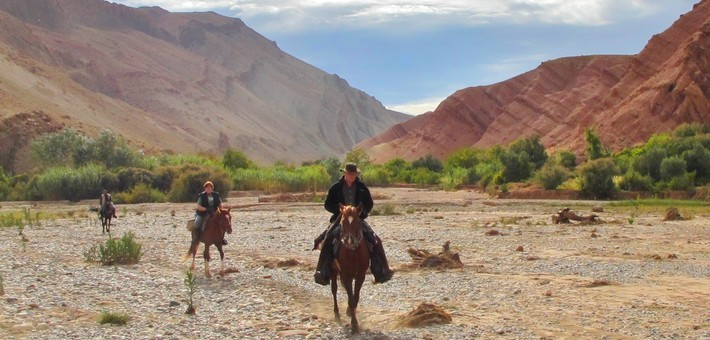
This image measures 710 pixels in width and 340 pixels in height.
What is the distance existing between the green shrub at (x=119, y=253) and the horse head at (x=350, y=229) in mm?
9329

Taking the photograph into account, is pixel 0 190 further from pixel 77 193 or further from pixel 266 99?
pixel 266 99

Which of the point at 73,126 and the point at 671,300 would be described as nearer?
the point at 671,300

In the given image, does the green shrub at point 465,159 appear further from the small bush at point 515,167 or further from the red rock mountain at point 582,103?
the small bush at point 515,167

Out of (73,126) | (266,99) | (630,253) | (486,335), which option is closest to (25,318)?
(486,335)

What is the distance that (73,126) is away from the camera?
106 metres

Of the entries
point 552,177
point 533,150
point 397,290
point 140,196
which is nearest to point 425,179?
point 533,150

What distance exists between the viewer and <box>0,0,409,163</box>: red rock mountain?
390ft

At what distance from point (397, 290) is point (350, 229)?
14.7 feet

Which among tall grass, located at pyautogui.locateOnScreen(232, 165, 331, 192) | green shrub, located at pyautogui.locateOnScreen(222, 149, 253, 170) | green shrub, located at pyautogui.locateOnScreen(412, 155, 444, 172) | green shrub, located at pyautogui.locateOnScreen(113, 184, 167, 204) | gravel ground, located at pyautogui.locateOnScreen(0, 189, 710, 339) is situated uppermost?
green shrub, located at pyautogui.locateOnScreen(222, 149, 253, 170)

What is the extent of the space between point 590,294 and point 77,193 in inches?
2198

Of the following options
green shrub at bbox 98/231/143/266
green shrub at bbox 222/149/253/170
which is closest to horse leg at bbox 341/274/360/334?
green shrub at bbox 98/231/143/266

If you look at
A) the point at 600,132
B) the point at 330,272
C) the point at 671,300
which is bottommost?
the point at 671,300

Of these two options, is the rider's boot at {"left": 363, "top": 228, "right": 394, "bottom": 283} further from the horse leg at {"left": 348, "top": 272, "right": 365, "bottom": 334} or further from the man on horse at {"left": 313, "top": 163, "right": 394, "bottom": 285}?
the horse leg at {"left": 348, "top": 272, "right": 365, "bottom": 334}

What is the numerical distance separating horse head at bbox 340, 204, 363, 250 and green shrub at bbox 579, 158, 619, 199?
1732 inches
